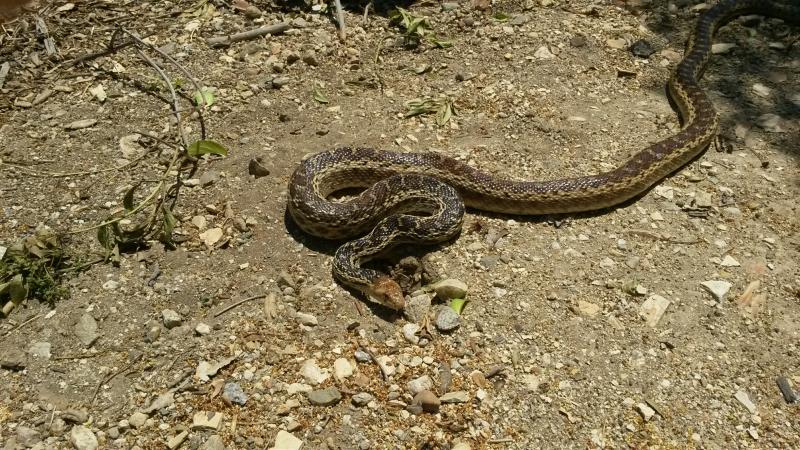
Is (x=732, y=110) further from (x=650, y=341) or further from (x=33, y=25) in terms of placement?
(x=33, y=25)

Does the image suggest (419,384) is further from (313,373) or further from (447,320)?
(313,373)

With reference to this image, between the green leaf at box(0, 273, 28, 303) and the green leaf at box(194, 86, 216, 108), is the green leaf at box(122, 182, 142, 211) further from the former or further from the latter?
the green leaf at box(194, 86, 216, 108)

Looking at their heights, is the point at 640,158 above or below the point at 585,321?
above

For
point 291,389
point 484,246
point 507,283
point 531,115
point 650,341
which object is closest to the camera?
point 291,389

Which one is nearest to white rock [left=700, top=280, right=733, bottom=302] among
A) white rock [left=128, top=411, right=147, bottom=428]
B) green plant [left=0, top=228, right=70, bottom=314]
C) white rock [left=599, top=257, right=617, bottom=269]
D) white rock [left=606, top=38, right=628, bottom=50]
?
white rock [left=599, top=257, right=617, bottom=269]

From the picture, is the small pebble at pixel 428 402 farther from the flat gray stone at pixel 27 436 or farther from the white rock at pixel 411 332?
the flat gray stone at pixel 27 436

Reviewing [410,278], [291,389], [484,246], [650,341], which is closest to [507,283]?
[484,246]

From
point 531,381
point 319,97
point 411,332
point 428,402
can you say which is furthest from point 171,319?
point 319,97
